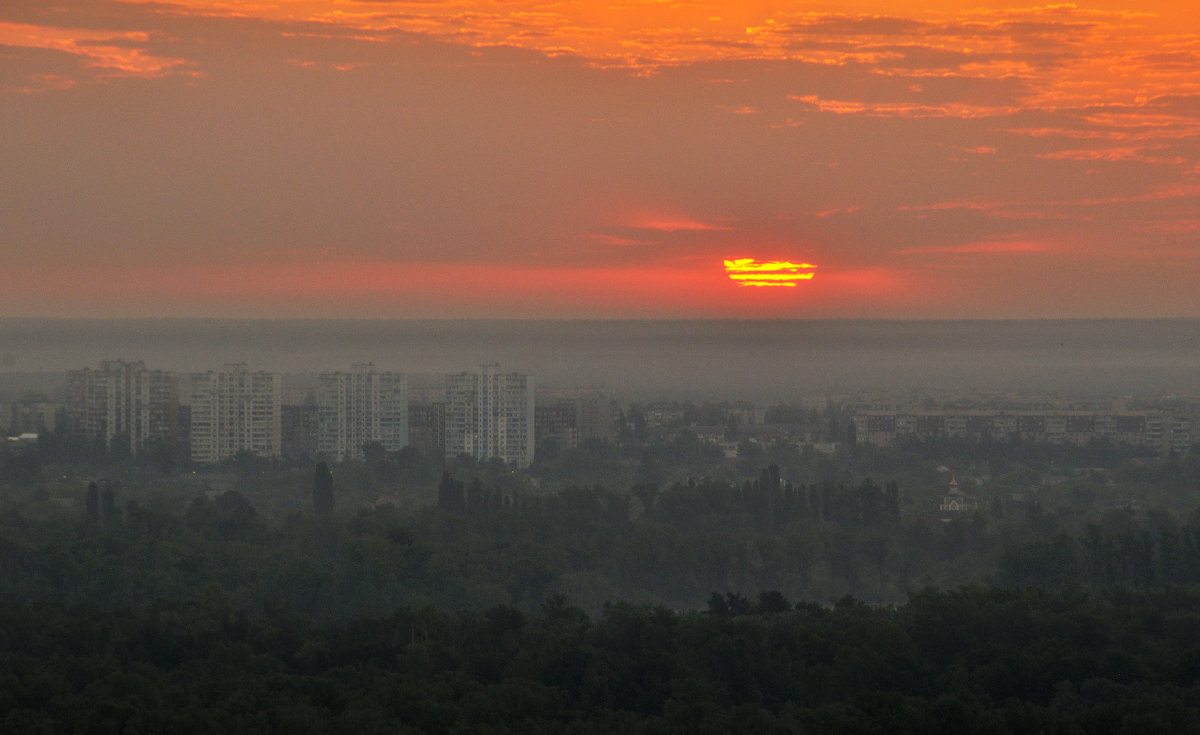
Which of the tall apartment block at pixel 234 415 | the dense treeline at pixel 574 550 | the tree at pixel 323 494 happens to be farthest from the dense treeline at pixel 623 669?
the tall apartment block at pixel 234 415

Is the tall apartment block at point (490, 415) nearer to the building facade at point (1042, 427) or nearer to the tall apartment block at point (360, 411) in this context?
the tall apartment block at point (360, 411)

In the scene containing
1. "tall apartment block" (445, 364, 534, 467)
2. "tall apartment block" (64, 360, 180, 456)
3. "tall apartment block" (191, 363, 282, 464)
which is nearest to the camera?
"tall apartment block" (191, 363, 282, 464)

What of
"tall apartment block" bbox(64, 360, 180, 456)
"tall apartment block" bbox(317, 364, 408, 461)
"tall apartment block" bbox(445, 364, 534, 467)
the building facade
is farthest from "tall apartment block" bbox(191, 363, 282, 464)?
the building facade

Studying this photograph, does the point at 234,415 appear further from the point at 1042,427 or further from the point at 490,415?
the point at 1042,427

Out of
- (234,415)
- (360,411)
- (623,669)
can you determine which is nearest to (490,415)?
(360,411)

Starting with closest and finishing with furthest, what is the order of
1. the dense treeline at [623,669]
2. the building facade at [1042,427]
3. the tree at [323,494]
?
the dense treeline at [623,669] → the tree at [323,494] → the building facade at [1042,427]

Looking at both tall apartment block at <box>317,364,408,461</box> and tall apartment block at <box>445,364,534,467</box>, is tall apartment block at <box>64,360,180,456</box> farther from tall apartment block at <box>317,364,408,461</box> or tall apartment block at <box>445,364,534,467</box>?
tall apartment block at <box>445,364,534,467</box>

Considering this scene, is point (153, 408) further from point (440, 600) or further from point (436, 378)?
point (440, 600)
